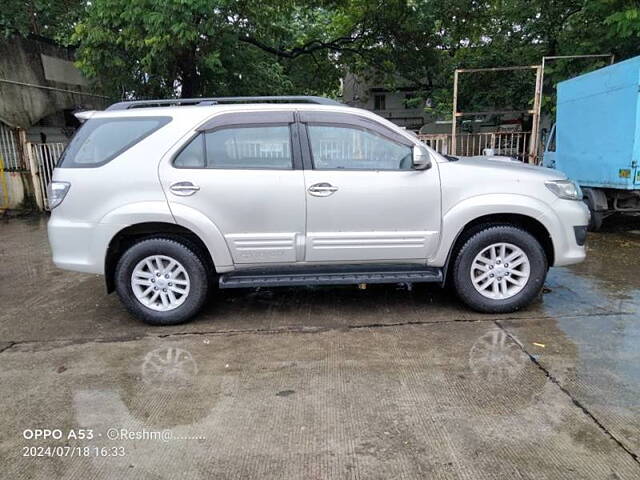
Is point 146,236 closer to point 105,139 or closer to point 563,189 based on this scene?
point 105,139

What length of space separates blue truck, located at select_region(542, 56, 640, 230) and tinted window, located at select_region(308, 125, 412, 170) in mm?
4637

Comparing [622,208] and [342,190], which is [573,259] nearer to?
[342,190]

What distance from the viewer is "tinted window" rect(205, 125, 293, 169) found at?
430 centimetres

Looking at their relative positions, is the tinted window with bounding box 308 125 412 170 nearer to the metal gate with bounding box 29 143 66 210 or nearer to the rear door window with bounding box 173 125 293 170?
the rear door window with bounding box 173 125 293 170

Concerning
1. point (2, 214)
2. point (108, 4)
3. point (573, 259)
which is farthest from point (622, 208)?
point (2, 214)

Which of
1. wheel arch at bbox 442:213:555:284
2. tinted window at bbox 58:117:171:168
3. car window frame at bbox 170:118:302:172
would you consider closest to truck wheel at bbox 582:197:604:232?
wheel arch at bbox 442:213:555:284

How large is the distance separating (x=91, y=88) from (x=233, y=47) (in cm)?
478

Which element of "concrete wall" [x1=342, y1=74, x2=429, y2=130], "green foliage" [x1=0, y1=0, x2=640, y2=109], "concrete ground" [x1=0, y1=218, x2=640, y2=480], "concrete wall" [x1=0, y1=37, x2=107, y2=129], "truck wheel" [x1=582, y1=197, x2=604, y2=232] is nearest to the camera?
"concrete ground" [x1=0, y1=218, x2=640, y2=480]

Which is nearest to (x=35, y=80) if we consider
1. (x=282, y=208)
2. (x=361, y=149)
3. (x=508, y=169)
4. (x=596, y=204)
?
(x=282, y=208)

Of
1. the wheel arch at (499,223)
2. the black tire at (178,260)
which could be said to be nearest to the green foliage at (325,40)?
the black tire at (178,260)

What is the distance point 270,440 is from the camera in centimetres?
272

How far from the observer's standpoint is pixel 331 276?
4371mm

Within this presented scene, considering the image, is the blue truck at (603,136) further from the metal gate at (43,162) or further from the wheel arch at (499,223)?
the metal gate at (43,162)

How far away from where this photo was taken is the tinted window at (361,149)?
435 cm
